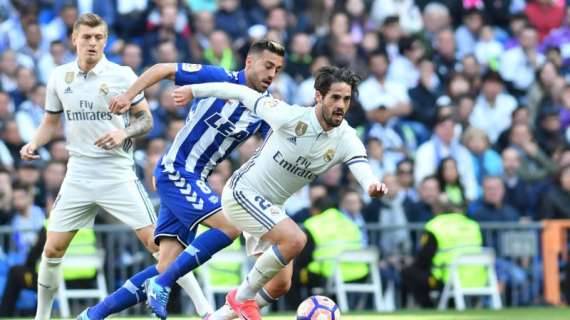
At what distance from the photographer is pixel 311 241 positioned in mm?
17875

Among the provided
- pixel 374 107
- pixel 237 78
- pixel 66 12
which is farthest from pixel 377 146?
pixel 237 78

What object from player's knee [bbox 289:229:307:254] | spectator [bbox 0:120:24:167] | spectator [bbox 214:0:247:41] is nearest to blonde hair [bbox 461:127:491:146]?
spectator [bbox 214:0:247:41]

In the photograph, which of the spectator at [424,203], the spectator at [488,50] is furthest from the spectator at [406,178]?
the spectator at [488,50]

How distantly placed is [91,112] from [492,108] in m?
9.88

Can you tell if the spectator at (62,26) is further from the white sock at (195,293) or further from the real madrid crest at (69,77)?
the white sock at (195,293)

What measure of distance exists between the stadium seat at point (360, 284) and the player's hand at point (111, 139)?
222 inches

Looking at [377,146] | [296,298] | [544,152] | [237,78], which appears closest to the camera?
[237,78]

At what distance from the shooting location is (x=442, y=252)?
1844cm

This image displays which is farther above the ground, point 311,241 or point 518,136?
point 518,136

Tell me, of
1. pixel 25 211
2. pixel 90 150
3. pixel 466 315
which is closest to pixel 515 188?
pixel 466 315

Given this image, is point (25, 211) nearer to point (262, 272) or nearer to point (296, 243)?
point (262, 272)

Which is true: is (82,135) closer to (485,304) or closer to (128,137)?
(128,137)

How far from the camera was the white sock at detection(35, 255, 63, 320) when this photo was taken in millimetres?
13102

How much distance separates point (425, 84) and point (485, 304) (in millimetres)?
3994
